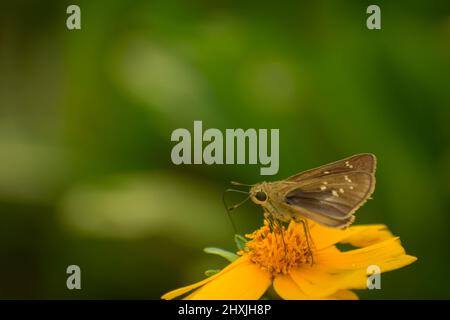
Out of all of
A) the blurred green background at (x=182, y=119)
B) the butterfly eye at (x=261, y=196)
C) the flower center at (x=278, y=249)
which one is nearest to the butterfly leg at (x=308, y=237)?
the flower center at (x=278, y=249)

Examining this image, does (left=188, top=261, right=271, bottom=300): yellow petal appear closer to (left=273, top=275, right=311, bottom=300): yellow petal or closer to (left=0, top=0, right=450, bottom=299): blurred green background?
(left=273, top=275, right=311, bottom=300): yellow petal

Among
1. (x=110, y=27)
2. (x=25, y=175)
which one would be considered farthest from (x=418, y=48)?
(x=25, y=175)

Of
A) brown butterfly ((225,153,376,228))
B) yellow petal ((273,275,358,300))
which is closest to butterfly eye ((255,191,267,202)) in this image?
brown butterfly ((225,153,376,228))

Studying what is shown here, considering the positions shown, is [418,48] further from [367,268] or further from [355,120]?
[367,268]

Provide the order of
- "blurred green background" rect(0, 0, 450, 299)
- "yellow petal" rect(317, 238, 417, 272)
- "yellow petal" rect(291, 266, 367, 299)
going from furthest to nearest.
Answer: "blurred green background" rect(0, 0, 450, 299), "yellow petal" rect(317, 238, 417, 272), "yellow petal" rect(291, 266, 367, 299)

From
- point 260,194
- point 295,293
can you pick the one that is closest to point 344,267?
point 295,293
